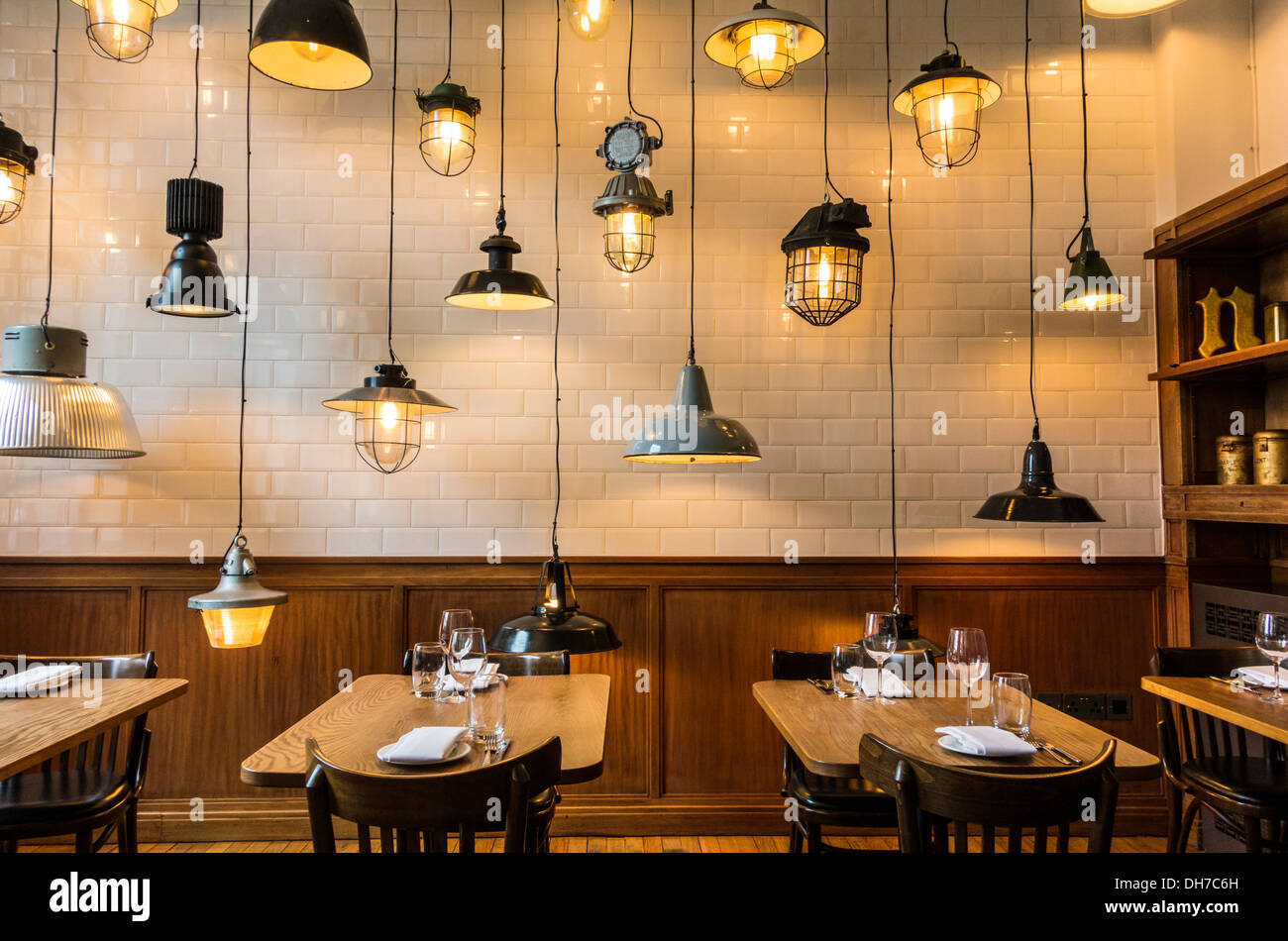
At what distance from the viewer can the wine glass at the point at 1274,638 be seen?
8.23ft

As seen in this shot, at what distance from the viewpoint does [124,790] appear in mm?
2555

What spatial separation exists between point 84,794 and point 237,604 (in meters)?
0.70

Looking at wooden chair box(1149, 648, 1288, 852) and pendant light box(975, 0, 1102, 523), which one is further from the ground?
pendant light box(975, 0, 1102, 523)

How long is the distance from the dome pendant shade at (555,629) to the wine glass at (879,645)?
845 millimetres

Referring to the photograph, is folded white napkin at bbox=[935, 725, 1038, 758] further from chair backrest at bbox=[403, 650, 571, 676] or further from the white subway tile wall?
the white subway tile wall

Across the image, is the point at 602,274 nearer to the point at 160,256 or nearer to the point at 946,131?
the point at 946,131

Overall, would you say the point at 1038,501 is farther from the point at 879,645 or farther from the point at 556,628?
the point at 556,628

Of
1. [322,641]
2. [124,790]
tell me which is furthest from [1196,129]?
[124,790]

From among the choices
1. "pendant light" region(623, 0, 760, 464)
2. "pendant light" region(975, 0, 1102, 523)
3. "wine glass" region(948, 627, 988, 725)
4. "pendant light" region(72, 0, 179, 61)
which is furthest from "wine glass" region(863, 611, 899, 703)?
"pendant light" region(72, 0, 179, 61)

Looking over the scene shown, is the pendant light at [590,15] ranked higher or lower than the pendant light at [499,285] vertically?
higher

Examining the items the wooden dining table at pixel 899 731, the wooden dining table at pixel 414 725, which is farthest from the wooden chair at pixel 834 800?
the wooden dining table at pixel 414 725

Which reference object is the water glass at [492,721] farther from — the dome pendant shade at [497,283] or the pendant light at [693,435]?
the dome pendant shade at [497,283]

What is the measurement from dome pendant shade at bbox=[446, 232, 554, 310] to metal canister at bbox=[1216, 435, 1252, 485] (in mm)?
3000

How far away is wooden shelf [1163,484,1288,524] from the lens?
313 centimetres
